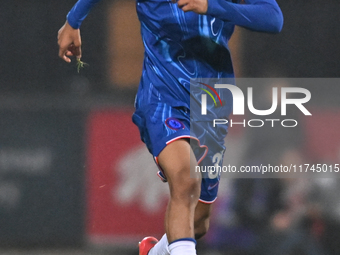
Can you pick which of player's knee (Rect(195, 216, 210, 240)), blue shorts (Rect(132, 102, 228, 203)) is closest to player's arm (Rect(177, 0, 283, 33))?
blue shorts (Rect(132, 102, 228, 203))

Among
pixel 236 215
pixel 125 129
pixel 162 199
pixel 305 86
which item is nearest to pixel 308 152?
pixel 305 86

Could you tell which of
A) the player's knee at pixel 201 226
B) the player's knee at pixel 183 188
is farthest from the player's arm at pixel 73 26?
the player's knee at pixel 201 226

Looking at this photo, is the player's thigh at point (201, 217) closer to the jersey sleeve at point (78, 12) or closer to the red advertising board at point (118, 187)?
the red advertising board at point (118, 187)

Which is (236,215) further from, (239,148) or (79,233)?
(79,233)

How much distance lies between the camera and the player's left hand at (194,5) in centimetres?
187

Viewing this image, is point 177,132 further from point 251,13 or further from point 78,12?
point 78,12

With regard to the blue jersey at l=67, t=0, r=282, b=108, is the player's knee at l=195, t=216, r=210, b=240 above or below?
below

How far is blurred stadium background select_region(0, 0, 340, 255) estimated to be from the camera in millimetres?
3371

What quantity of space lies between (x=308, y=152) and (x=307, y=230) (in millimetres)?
550

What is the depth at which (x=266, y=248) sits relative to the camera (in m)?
3.39

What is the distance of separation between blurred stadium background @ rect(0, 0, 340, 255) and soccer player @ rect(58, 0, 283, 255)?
83 cm

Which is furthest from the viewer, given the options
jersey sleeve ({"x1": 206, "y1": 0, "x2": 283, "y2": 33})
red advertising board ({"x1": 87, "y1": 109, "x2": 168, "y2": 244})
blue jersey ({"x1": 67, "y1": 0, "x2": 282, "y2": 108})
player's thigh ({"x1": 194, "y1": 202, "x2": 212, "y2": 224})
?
red advertising board ({"x1": 87, "y1": 109, "x2": 168, "y2": 244})

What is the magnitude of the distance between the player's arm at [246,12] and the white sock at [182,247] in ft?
3.01

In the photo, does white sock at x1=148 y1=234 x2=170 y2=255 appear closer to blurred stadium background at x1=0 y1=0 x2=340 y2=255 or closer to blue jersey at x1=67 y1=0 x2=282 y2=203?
blue jersey at x1=67 y1=0 x2=282 y2=203
